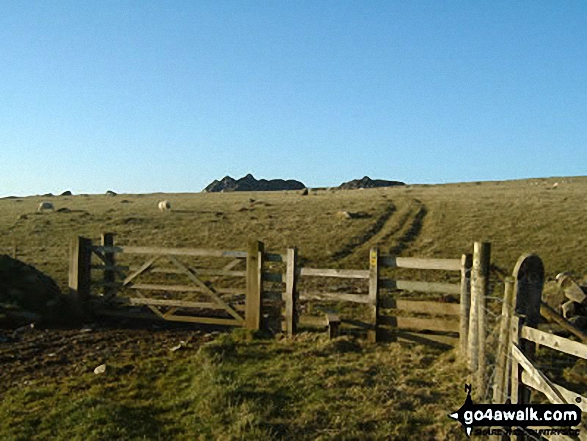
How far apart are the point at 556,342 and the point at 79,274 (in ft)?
37.1

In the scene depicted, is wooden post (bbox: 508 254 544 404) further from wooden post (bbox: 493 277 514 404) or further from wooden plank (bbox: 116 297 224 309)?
wooden plank (bbox: 116 297 224 309)

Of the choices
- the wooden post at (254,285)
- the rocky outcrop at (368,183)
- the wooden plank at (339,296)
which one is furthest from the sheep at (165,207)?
the rocky outcrop at (368,183)

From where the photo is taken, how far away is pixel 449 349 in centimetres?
934

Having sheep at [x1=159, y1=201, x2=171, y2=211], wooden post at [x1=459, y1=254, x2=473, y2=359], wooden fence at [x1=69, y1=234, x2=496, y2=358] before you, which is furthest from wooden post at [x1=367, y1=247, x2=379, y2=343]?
sheep at [x1=159, y1=201, x2=171, y2=211]

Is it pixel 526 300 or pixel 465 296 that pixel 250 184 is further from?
pixel 526 300

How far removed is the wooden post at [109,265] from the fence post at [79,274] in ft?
1.50

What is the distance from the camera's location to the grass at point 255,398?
6.17 m

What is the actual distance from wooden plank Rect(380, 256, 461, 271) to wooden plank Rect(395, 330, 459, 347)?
1.29m

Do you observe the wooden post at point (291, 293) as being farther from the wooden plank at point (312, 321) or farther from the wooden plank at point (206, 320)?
the wooden plank at point (206, 320)

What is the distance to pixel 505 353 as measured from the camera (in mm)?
5578

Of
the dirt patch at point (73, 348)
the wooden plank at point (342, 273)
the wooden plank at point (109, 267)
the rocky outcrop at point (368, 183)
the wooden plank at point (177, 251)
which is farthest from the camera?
the rocky outcrop at point (368, 183)

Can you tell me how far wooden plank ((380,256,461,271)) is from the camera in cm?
911

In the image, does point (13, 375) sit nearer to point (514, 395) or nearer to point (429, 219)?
point (514, 395)

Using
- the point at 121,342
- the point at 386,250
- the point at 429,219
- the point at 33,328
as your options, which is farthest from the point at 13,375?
the point at 429,219
